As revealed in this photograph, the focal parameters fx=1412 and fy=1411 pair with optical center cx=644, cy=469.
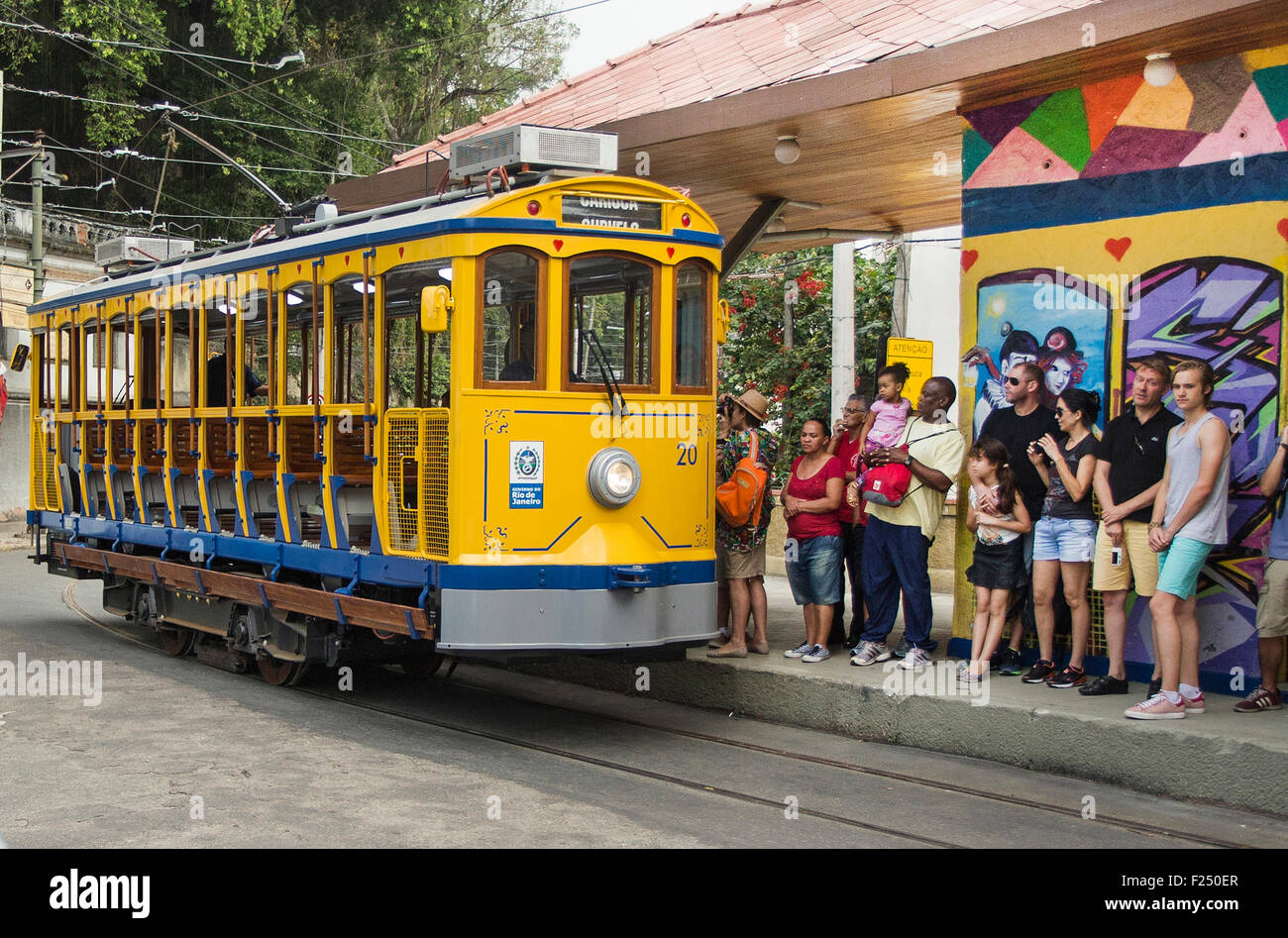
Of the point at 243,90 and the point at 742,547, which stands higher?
the point at 243,90

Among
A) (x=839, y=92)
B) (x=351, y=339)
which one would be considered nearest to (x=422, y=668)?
(x=351, y=339)

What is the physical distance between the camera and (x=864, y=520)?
410 inches

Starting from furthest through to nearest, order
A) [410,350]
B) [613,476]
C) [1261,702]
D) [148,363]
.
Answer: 1. [148,363]
2. [410,350]
3. [613,476]
4. [1261,702]

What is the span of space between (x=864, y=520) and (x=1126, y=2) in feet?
13.3

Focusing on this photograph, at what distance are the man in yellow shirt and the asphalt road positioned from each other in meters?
1.09

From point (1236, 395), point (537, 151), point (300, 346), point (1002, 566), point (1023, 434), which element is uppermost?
point (537, 151)

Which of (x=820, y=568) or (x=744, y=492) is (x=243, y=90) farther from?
(x=820, y=568)

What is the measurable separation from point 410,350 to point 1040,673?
450 centimetres

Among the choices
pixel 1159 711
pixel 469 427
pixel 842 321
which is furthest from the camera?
pixel 842 321

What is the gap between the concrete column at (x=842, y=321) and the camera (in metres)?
17.6

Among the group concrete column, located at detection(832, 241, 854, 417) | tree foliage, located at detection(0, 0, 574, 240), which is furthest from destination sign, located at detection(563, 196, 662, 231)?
tree foliage, located at detection(0, 0, 574, 240)

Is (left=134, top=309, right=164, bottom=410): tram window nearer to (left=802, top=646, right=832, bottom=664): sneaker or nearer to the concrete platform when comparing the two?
the concrete platform
